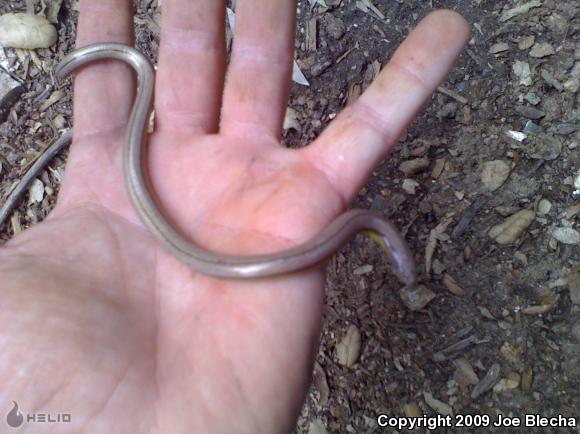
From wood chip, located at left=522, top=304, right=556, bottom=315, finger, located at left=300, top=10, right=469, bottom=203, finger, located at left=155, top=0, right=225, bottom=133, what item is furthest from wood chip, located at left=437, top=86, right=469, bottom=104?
finger, located at left=155, top=0, right=225, bottom=133

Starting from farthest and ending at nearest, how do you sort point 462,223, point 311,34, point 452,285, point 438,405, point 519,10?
point 311,34
point 519,10
point 462,223
point 452,285
point 438,405

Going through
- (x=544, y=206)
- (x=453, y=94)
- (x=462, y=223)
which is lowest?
(x=462, y=223)

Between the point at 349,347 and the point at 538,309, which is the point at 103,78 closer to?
the point at 349,347

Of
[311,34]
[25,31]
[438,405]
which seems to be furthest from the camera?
[25,31]

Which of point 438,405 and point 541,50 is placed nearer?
point 438,405

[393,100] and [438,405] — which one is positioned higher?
[393,100]

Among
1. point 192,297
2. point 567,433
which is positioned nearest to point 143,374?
point 192,297

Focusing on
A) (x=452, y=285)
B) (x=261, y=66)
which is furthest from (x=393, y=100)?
(x=452, y=285)
